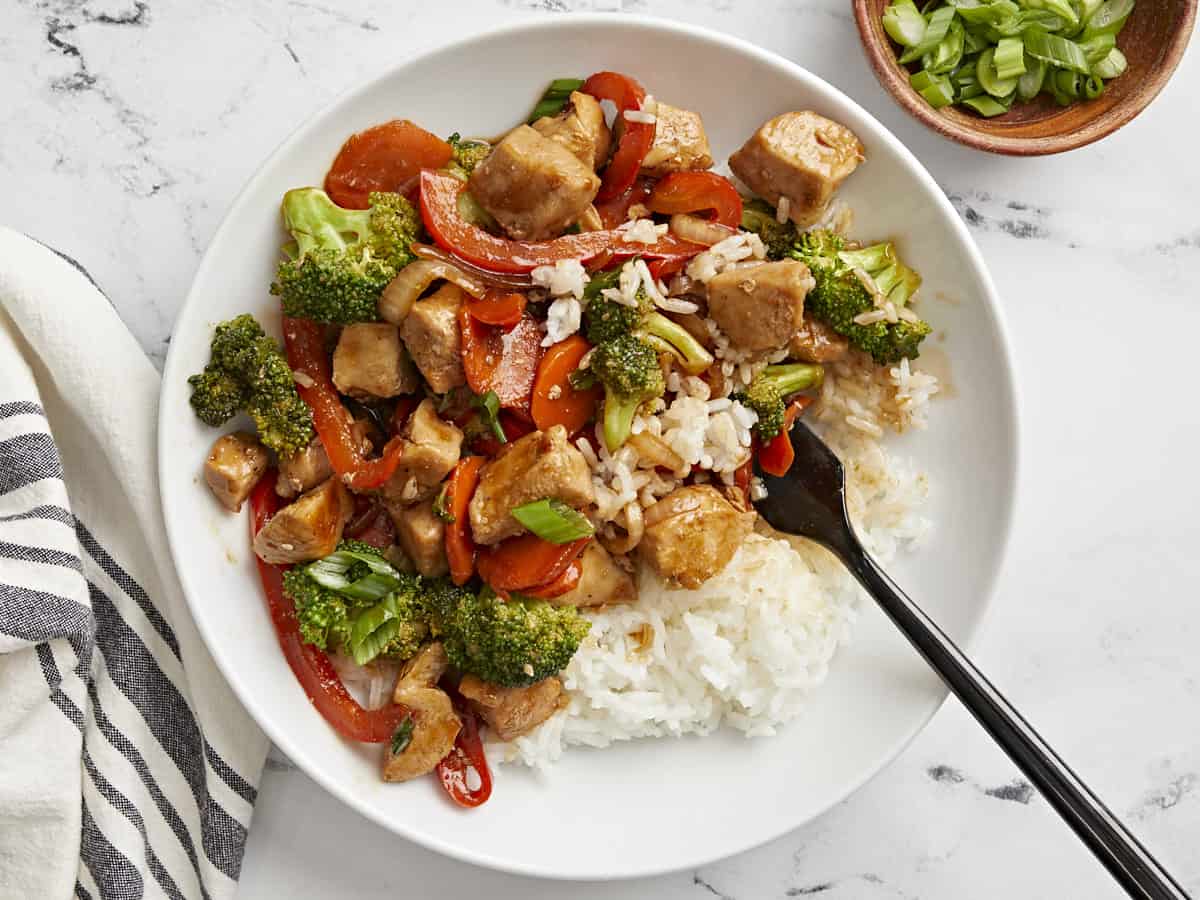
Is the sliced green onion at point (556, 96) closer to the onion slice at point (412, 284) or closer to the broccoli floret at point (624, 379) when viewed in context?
the onion slice at point (412, 284)

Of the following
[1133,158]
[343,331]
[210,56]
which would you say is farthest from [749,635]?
[210,56]

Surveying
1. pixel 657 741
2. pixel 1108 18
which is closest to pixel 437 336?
pixel 657 741

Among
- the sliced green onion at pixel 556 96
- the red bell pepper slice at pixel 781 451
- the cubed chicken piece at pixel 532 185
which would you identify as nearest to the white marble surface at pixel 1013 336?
the sliced green onion at pixel 556 96

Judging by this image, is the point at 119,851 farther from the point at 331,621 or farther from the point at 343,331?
the point at 343,331

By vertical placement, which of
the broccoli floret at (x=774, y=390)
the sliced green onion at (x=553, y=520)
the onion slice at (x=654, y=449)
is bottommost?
the sliced green onion at (x=553, y=520)

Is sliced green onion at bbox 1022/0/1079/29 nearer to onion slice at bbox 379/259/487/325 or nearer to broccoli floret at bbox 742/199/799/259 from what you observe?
broccoli floret at bbox 742/199/799/259

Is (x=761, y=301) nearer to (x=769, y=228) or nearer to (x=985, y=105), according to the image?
(x=769, y=228)

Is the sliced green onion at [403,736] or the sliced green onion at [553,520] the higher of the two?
the sliced green onion at [553,520]

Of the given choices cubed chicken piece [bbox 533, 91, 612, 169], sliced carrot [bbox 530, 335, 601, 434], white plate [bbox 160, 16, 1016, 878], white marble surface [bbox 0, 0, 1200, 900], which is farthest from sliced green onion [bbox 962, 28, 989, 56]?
sliced carrot [bbox 530, 335, 601, 434]
